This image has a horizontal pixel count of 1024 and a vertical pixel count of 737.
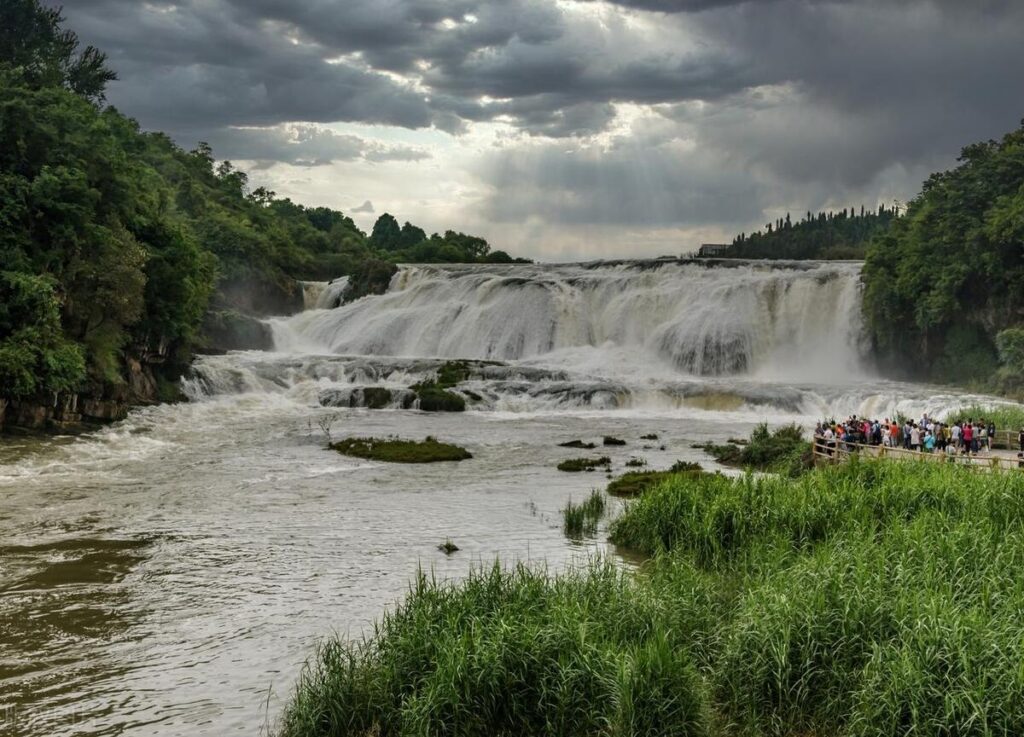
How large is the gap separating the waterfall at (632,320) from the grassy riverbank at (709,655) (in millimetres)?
39891

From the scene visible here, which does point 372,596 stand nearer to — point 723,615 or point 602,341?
point 723,615

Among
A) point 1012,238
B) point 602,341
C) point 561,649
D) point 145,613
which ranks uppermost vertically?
point 1012,238

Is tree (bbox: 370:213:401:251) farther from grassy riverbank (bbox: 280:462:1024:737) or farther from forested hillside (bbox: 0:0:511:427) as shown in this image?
grassy riverbank (bbox: 280:462:1024:737)

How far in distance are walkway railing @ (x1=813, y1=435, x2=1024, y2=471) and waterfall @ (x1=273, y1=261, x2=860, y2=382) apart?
26437mm

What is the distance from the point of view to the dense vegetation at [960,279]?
4422 cm

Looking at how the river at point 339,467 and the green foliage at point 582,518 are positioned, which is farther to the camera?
the green foliage at point 582,518

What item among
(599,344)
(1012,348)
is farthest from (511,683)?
(599,344)

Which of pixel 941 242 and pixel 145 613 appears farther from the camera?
pixel 941 242

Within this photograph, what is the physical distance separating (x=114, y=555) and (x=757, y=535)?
35.6ft

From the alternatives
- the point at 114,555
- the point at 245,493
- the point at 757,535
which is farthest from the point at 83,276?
the point at 757,535

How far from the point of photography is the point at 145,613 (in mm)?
12055

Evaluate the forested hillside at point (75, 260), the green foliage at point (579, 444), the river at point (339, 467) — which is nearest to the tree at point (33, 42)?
the forested hillside at point (75, 260)

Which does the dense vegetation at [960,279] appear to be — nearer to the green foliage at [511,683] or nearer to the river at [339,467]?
the river at [339,467]

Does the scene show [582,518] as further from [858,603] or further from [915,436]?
[915,436]
